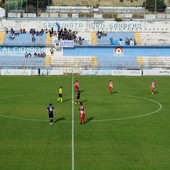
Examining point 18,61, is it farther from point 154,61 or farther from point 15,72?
point 154,61

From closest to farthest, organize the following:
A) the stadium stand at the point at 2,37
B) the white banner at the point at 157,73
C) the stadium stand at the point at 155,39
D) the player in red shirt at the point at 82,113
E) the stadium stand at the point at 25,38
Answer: the player in red shirt at the point at 82,113
the white banner at the point at 157,73
the stadium stand at the point at 2,37
the stadium stand at the point at 25,38
the stadium stand at the point at 155,39

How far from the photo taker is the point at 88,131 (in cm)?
2489

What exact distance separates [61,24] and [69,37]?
575 centimetres

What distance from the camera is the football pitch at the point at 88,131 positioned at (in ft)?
63.3

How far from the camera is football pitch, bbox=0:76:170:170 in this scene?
19297mm

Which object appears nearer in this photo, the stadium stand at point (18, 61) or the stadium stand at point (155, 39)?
the stadium stand at point (18, 61)

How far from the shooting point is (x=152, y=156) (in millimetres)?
20062

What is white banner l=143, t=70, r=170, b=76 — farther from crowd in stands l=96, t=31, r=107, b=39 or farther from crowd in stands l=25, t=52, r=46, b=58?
crowd in stands l=25, t=52, r=46, b=58

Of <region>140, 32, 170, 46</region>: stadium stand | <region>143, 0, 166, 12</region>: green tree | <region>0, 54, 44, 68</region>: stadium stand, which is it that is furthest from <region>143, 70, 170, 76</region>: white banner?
<region>143, 0, 166, 12</region>: green tree

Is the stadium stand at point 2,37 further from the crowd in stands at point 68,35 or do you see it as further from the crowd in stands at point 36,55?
the crowd in stands at point 68,35

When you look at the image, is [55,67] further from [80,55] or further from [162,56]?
[162,56]

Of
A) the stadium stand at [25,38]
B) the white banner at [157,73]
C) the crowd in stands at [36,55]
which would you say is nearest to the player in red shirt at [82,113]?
the white banner at [157,73]

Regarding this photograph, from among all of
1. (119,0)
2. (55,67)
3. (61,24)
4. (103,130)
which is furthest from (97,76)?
(119,0)

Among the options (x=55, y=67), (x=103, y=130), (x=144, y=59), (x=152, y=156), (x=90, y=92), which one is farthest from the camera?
(x=144, y=59)
